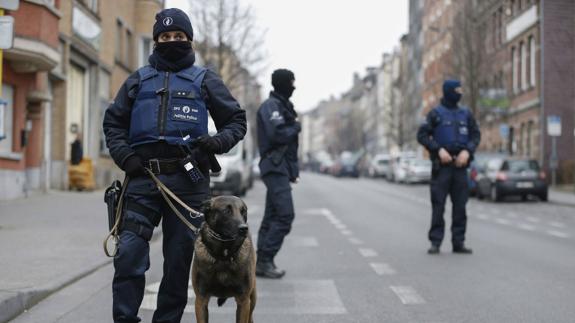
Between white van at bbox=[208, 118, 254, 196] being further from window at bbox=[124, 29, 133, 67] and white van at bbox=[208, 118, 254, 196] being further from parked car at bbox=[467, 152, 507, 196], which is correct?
window at bbox=[124, 29, 133, 67]

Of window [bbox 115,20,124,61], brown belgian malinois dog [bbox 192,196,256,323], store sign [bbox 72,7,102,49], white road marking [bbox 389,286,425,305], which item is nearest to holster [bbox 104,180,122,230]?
brown belgian malinois dog [bbox 192,196,256,323]

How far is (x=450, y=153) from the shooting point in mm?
10438

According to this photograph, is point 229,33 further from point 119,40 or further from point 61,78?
point 61,78

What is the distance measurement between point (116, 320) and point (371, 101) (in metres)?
119

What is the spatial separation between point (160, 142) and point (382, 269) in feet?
15.6

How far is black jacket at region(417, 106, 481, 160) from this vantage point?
10391mm

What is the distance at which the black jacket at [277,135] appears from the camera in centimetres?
807

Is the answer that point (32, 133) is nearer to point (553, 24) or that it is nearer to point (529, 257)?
point (529, 257)

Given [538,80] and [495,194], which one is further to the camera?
[538,80]

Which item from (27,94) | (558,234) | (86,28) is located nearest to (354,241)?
(558,234)

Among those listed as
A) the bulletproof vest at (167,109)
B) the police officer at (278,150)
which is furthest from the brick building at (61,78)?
the bulletproof vest at (167,109)

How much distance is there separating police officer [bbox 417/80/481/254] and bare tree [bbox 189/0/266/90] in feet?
102

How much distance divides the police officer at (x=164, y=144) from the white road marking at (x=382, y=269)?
4104mm

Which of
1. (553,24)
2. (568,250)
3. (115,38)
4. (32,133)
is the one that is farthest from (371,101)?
(568,250)
